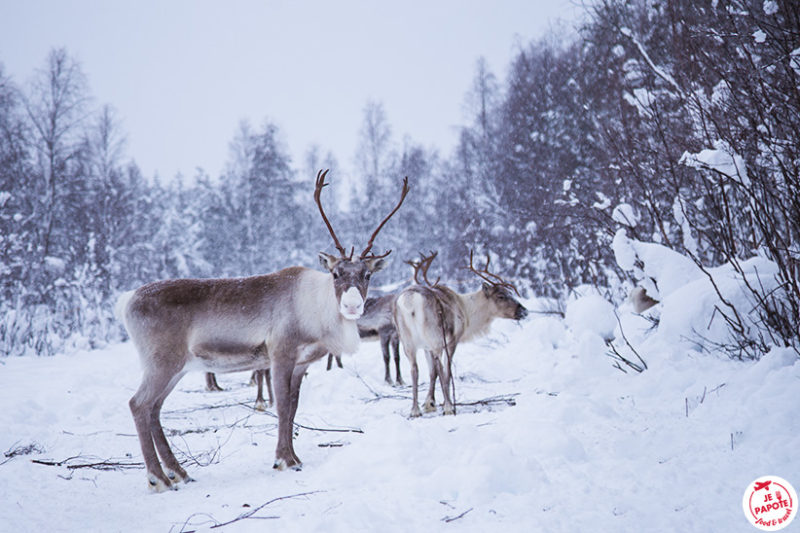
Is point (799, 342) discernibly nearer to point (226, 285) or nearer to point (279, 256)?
point (226, 285)

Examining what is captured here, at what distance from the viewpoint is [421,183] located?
2462 centimetres

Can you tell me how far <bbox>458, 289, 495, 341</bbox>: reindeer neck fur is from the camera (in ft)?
21.5

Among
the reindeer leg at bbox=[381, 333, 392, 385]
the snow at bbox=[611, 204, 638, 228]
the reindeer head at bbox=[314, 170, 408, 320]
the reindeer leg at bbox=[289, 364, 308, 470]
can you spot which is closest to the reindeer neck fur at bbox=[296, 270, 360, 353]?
the reindeer head at bbox=[314, 170, 408, 320]

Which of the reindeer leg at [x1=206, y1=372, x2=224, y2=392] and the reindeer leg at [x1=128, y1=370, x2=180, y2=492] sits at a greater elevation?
the reindeer leg at [x1=128, y1=370, x2=180, y2=492]

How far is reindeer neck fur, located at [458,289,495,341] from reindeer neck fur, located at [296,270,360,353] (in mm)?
3011

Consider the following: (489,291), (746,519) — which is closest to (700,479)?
(746,519)

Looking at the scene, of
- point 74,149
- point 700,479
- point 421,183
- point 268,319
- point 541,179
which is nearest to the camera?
point 700,479

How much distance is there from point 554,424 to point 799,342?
163 cm

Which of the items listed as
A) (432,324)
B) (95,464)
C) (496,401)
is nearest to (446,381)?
(496,401)

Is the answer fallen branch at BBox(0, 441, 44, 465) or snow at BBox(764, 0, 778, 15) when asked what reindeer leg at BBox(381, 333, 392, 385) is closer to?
fallen branch at BBox(0, 441, 44, 465)

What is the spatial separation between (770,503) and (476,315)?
4.91 metres

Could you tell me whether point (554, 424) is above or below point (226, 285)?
below

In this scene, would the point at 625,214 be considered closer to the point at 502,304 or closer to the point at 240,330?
the point at 502,304

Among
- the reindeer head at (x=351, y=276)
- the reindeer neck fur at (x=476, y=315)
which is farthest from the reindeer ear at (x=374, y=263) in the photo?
the reindeer neck fur at (x=476, y=315)
